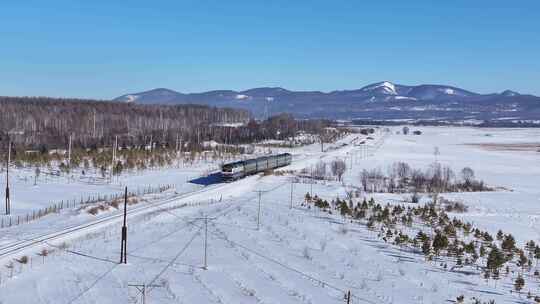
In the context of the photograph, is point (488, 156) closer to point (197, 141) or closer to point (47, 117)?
point (197, 141)

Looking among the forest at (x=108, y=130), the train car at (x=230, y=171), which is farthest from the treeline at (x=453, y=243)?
the forest at (x=108, y=130)

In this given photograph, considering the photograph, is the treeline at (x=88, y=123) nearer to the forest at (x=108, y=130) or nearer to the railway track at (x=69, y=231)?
the forest at (x=108, y=130)

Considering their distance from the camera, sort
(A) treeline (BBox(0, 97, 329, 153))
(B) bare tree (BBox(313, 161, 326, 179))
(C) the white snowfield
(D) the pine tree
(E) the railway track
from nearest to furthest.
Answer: (C) the white snowfield → (D) the pine tree → (E) the railway track → (B) bare tree (BBox(313, 161, 326, 179)) → (A) treeline (BBox(0, 97, 329, 153))

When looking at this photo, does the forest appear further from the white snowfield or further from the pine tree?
the pine tree

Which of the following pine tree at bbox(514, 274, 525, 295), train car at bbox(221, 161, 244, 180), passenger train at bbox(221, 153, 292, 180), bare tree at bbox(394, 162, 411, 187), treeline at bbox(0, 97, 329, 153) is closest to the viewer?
pine tree at bbox(514, 274, 525, 295)

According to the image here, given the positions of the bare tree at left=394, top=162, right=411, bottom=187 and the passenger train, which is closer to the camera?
the passenger train

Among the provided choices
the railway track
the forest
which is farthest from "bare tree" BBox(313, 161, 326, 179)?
the railway track

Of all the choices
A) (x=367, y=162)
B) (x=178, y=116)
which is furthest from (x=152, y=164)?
(x=178, y=116)

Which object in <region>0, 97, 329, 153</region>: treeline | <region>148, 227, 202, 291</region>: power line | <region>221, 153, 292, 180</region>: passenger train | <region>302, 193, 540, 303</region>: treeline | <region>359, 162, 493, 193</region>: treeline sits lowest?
<region>359, 162, 493, 193</region>: treeline
